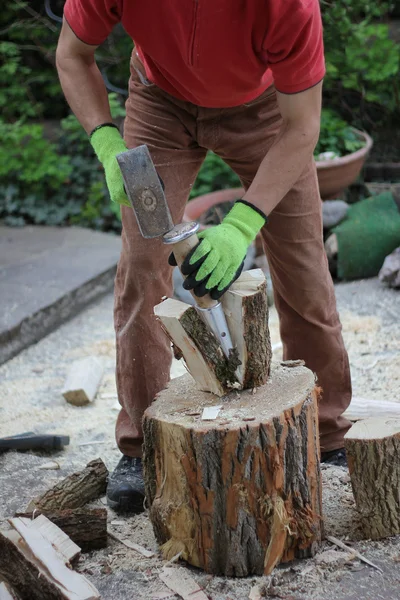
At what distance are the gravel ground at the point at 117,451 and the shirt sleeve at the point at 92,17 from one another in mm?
1562

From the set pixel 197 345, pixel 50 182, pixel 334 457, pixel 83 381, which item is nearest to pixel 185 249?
pixel 197 345

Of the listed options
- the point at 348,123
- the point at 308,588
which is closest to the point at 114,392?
the point at 308,588

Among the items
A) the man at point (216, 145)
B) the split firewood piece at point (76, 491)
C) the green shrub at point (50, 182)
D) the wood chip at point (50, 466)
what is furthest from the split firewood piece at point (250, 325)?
the green shrub at point (50, 182)

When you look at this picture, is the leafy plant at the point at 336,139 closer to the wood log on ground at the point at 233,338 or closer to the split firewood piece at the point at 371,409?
the split firewood piece at the point at 371,409

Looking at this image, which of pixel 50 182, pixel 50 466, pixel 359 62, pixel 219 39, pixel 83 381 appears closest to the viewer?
pixel 219 39

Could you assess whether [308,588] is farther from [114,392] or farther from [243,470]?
[114,392]

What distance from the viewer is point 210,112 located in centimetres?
253

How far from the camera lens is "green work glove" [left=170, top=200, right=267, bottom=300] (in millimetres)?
2115

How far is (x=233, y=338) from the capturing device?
90.4 inches

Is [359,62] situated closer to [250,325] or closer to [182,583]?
[250,325]

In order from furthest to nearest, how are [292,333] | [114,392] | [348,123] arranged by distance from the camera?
1. [348,123]
2. [114,392]
3. [292,333]

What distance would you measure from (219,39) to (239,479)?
1.26 metres

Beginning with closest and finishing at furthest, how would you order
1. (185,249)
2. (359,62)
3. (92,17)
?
(185,249), (92,17), (359,62)

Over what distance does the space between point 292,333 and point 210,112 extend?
2.72 ft
